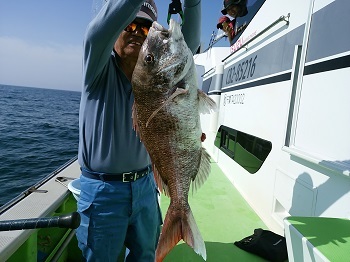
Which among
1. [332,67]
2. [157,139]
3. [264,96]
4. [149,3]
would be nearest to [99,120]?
[157,139]

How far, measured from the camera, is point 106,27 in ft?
4.96

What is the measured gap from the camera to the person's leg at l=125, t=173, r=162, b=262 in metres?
2.09

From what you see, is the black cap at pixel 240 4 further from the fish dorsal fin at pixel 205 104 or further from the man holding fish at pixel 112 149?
the fish dorsal fin at pixel 205 104

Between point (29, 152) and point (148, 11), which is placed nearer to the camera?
point (148, 11)

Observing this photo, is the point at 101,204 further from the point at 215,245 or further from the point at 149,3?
the point at 149,3

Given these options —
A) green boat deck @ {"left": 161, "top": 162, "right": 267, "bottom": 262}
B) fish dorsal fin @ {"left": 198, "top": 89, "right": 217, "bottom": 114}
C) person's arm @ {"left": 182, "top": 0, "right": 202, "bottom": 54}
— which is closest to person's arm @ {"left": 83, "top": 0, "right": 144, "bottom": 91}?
person's arm @ {"left": 182, "top": 0, "right": 202, "bottom": 54}

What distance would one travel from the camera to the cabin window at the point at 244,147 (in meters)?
3.47

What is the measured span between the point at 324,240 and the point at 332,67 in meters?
1.33

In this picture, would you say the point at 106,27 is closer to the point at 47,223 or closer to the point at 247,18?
the point at 47,223

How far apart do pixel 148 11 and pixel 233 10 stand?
3.45 metres

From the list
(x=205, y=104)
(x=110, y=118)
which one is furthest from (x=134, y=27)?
(x=205, y=104)

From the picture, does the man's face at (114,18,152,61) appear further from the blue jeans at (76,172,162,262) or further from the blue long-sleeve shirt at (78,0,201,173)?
the blue jeans at (76,172,162,262)

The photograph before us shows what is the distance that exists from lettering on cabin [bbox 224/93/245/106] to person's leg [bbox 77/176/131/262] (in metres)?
2.77

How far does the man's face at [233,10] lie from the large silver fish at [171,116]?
12.1 feet
